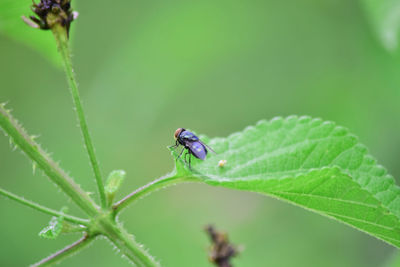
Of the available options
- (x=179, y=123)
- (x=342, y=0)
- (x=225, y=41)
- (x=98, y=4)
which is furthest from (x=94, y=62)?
(x=342, y=0)

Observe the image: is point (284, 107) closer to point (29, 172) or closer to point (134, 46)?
point (134, 46)

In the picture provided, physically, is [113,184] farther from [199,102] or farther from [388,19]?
[199,102]

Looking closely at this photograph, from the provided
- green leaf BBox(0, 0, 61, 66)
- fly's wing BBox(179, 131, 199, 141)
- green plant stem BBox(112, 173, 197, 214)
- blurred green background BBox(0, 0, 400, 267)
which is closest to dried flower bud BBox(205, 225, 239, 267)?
green plant stem BBox(112, 173, 197, 214)

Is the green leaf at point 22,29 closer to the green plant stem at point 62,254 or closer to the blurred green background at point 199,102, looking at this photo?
the blurred green background at point 199,102

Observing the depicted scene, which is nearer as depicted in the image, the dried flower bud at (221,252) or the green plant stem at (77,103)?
the green plant stem at (77,103)

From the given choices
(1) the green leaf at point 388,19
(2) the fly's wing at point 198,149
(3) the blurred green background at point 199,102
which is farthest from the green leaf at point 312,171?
(3) the blurred green background at point 199,102

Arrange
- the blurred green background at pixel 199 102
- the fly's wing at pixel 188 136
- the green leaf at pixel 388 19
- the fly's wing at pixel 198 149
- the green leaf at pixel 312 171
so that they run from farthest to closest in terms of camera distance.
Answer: the blurred green background at pixel 199 102
the green leaf at pixel 388 19
the fly's wing at pixel 188 136
the fly's wing at pixel 198 149
the green leaf at pixel 312 171

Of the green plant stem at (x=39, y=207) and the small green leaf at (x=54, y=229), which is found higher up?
the green plant stem at (x=39, y=207)

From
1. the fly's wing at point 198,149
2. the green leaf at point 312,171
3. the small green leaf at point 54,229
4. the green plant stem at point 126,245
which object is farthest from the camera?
the fly's wing at point 198,149
